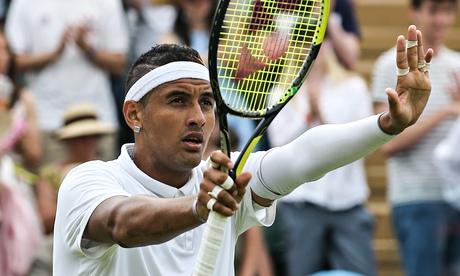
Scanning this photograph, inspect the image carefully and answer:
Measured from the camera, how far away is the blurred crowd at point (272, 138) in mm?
7840

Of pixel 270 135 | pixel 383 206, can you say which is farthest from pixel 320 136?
pixel 383 206

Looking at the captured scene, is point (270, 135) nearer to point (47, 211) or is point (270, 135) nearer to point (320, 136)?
point (47, 211)

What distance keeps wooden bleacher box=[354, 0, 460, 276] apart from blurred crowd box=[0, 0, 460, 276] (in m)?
1.69

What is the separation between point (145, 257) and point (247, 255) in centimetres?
352

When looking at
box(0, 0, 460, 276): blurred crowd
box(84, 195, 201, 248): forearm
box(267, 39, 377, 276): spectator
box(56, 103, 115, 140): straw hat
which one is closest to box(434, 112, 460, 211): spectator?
box(0, 0, 460, 276): blurred crowd

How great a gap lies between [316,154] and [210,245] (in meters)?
0.64

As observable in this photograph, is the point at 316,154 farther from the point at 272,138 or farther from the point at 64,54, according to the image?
the point at 64,54

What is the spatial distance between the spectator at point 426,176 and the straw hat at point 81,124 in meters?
2.07

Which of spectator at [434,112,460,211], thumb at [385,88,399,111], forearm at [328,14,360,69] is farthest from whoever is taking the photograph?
forearm at [328,14,360,69]

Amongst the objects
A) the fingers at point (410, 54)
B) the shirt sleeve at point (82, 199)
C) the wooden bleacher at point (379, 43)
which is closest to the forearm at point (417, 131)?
the wooden bleacher at point (379, 43)

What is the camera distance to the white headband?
14.3 ft

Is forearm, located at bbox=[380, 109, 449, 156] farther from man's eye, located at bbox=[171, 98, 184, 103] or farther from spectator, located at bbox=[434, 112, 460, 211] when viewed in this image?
man's eye, located at bbox=[171, 98, 184, 103]

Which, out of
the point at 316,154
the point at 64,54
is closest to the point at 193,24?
the point at 64,54

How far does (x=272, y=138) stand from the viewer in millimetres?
8297
